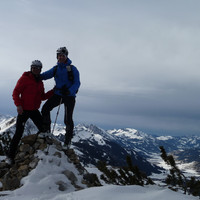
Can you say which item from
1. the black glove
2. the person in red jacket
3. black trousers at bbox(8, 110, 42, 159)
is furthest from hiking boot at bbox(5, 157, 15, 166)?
the black glove

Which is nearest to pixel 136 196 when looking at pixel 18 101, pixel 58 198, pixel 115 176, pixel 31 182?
pixel 58 198

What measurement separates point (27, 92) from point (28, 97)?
0.21m

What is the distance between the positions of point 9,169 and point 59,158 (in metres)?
2.15

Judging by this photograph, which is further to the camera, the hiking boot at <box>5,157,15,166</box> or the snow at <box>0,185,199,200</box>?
the hiking boot at <box>5,157,15,166</box>

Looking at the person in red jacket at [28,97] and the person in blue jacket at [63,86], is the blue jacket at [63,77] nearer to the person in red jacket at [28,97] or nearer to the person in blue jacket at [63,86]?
the person in blue jacket at [63,86]

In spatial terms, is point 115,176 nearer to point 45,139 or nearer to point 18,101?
point 45,139

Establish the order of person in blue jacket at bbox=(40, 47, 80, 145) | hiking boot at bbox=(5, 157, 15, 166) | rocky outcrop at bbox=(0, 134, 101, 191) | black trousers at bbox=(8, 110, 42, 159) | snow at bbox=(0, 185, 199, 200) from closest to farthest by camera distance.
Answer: snow at bbox=(0, 185, 199, 200), rocky outcrop at bbox=(0, 134, 101, 191), black trousers at bbox=(8, 110, 42, 159), person in blue jacket at bbox=(40, 47, 80, 145), hiking boot at bbox=(5, 157, 15, 166)

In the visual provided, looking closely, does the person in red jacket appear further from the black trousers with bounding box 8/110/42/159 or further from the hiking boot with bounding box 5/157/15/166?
the hiking boot with bounding box 5/157/15/166

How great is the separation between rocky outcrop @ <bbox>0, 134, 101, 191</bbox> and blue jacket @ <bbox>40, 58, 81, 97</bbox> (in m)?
2.42

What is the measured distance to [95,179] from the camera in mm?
9500

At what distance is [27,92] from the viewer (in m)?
9.29

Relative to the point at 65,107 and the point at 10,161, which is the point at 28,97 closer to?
the point at 65,107

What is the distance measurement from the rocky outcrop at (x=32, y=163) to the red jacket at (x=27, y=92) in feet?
5.88

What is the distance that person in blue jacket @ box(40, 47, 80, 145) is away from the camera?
31.4ft
